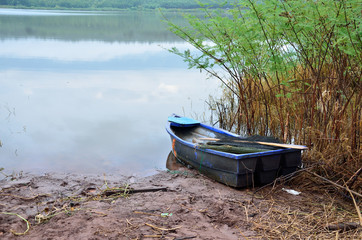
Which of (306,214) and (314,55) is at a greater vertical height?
(314,55)

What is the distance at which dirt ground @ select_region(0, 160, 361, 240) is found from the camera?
416cm

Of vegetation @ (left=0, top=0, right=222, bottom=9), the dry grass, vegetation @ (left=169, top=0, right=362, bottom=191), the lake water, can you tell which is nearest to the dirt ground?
the dry grass

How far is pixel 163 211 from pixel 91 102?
27.8 ft

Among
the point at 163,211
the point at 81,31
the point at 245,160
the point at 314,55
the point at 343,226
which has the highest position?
the point at 314,55

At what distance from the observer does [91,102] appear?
499 inches

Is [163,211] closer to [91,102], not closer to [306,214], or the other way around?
[306,214]

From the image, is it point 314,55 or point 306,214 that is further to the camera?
point 314,55

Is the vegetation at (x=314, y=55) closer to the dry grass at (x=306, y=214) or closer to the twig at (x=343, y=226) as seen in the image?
the dry grass at (x=306, y=214)

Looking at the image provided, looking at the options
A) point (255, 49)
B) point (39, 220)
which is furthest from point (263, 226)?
point (255, 49)

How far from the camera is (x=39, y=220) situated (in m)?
4.56

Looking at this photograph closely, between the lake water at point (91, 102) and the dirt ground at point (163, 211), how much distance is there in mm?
1388

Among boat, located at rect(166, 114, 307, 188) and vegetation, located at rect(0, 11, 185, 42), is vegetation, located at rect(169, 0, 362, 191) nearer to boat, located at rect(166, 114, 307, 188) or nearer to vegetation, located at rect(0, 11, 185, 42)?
boat, located at rect(166, 114, 307, 188)

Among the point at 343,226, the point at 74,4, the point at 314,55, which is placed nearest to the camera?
the point at 343,226

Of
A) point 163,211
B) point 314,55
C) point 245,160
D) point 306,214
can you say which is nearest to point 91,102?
point 245,160
